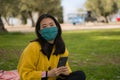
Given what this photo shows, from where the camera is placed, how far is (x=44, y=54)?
17.2 ft

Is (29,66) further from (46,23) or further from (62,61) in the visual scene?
(46,23)

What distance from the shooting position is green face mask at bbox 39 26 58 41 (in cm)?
518

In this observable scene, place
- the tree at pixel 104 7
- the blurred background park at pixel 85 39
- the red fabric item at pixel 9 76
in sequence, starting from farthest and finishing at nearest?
the tree at pixel 104 7 < the blurred background park at pixel 85 39 < the red fabric item at pixel 9 76

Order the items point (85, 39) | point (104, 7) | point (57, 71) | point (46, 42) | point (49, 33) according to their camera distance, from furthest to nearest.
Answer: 1. point (104, 7)
2. point (85, 39)
3. point (46, 42)
4. point (49, 33)
5. point (57, 71)

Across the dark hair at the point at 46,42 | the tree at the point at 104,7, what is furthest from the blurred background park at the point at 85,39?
the dark hair at the point at 46,42

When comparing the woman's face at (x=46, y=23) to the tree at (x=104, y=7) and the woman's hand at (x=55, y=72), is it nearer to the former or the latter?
the woman's hand at (x=55, y=72)

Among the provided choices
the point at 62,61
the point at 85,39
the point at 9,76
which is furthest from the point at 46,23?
the point at 85,39

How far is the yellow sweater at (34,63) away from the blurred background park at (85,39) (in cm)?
445

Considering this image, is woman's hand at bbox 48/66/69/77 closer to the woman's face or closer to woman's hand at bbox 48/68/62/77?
woman's hand at bbox 48/68/62/77

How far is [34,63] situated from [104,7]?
2764 inches

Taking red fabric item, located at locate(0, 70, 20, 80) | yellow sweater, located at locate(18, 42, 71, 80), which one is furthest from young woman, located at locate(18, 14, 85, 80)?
red fabric item, located at locate(0, 70, 20, 80)

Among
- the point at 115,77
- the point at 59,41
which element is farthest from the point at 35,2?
the point at 59,41

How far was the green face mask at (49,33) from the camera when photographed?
5184mm

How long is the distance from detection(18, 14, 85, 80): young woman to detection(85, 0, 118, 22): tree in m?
68.8
